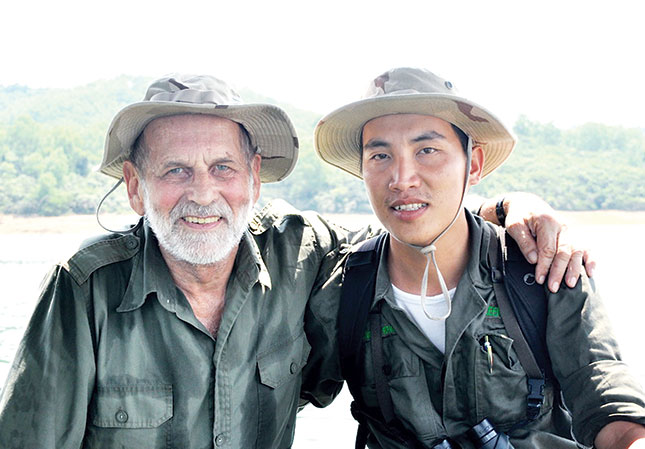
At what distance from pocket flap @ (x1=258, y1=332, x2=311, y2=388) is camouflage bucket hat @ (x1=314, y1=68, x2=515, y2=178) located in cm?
95

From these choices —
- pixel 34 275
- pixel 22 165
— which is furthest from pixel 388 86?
pixel 22 165

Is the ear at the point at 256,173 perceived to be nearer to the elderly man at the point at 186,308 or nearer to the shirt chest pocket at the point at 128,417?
the elderly man at the point at 186,308

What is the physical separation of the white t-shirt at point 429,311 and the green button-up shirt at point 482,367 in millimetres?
45

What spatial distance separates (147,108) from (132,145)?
1.08ft

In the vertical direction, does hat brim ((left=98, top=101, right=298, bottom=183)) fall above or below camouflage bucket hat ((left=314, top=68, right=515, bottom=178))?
below

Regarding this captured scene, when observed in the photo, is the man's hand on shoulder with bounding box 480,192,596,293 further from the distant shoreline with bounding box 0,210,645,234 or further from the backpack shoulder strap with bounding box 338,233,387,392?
the distant shoreline with bounding box 0,210,645,234

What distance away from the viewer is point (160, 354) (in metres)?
2.58

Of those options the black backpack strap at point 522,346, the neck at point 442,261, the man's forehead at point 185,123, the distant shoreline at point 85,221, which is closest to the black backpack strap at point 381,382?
the neck at point 442,261

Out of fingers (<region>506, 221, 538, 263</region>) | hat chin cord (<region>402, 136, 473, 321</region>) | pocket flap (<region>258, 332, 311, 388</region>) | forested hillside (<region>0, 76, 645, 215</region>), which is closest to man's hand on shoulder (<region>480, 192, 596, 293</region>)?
fingers (<region>506, 221, 538, 263</region>)

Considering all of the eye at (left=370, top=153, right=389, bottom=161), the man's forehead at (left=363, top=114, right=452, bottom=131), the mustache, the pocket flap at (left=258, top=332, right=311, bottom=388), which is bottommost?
the pocket flap at (left=258, top=332, right=311, bottom=388)

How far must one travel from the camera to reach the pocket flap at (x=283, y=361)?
8.98ft

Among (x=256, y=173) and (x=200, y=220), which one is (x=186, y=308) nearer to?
(x=200, y=220)

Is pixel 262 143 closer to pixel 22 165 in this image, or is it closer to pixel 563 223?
pixel 563 223

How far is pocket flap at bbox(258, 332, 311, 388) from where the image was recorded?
274cm
